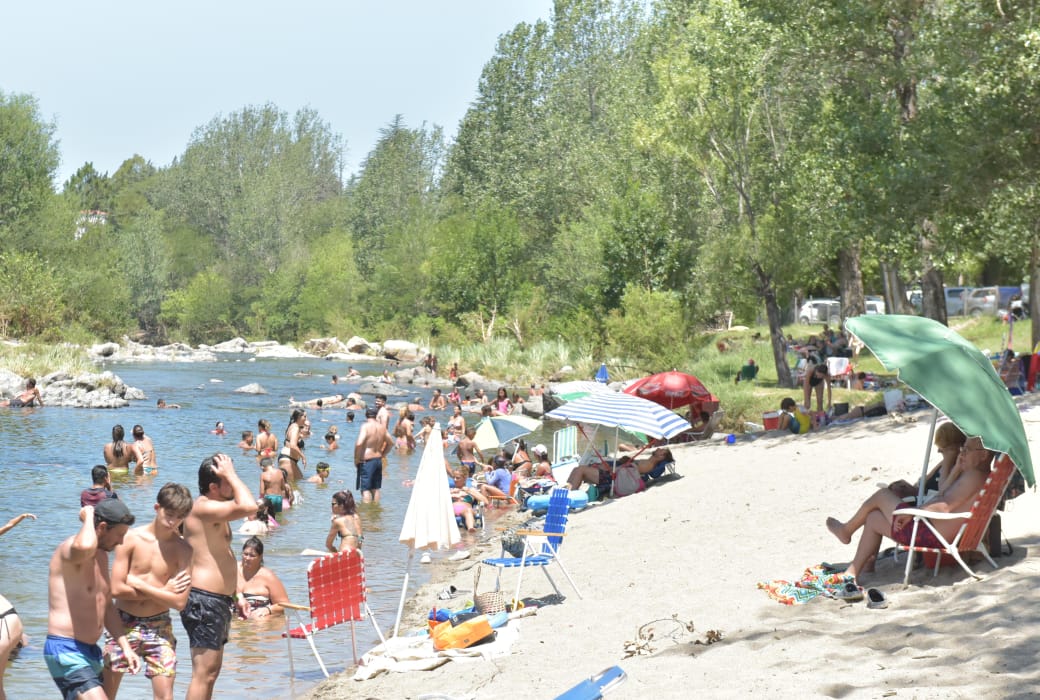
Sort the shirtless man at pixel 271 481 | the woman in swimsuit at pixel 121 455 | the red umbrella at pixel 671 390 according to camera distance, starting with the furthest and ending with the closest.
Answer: the red umbrella at pixel 671 390, the woman in swimsuit at pixel 121 455, the shirtless man at pixel 271 481

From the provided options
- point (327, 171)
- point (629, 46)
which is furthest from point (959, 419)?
point (327, 171)

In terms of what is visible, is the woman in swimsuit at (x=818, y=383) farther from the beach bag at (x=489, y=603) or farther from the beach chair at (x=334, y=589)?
the beach chair at (x=334, y=589)

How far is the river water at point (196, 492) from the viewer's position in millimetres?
9461

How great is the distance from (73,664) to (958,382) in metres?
5.94

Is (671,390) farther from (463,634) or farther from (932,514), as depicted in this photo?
(932,514)

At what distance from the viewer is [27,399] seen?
3288 cm

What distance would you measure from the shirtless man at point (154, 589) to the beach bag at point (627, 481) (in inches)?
386

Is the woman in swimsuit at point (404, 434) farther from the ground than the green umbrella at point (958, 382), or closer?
closer

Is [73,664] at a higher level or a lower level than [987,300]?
lower

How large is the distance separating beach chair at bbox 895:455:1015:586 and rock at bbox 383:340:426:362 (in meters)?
52.7

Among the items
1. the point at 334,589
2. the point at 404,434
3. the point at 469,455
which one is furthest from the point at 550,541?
the point at 404,434

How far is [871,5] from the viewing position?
20.9 m

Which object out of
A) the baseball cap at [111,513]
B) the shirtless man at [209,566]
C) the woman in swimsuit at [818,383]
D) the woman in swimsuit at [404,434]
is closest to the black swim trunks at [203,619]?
the shirtless man at [209,566]

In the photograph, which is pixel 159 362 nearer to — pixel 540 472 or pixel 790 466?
pixel 540 472
